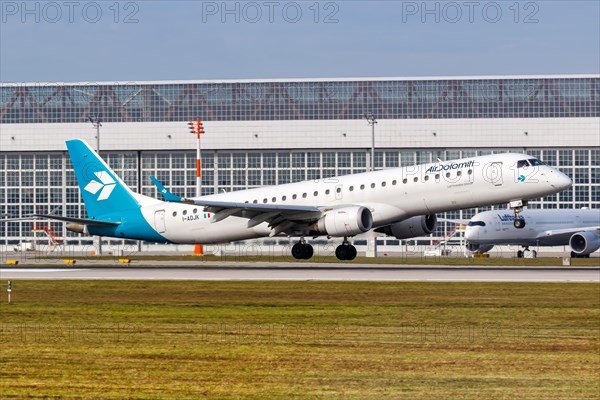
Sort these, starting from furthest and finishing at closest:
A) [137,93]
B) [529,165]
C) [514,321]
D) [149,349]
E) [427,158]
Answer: [137,93] → [427,158] → [529,165] → [514,321] → [149,349]

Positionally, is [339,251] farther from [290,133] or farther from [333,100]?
[333,100]

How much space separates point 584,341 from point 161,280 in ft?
79.8

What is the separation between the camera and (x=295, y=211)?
55.1 metres

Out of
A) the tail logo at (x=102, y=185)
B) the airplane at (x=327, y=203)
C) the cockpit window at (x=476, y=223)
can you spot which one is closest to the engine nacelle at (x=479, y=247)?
the cockpit window at (x=476, y=223)

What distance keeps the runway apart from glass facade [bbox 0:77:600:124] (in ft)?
162

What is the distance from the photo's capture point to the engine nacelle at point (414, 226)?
5747cm

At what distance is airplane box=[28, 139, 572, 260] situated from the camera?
52031 millimetres

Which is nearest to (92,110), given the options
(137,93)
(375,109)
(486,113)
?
(137,93)

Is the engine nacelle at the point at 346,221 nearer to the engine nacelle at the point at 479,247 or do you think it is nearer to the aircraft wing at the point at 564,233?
the engine nacelle at the point at 479,247

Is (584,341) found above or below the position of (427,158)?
below

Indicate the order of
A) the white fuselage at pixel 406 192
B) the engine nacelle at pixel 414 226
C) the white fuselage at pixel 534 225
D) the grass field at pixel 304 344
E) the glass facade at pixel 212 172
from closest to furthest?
the grass field at pixel 304 344, the white fuselage at pixel 406 192, the engine nacelle at pixel 414 226, the white fuselage at pixel 534 225, the glass facade at pixel 212 172

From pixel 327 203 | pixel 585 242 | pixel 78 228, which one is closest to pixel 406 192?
pixel 327 203

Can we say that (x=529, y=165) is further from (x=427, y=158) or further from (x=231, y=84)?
(x=231, y=84)

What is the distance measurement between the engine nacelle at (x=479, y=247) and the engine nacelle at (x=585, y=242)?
7.85m
